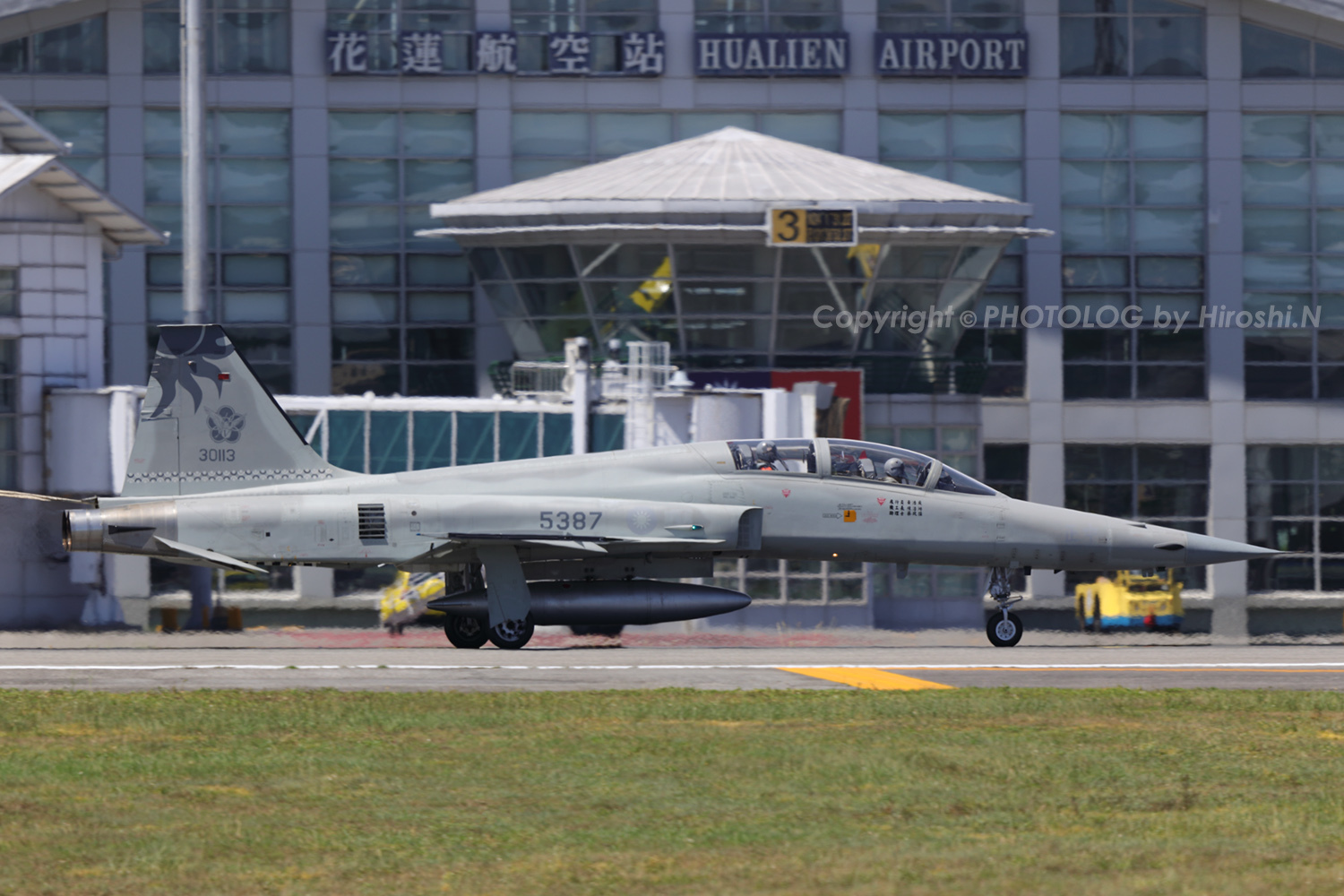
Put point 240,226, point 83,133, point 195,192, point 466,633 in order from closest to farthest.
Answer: point 466,633 → point 195,192 → point 83,133 → point 240,226

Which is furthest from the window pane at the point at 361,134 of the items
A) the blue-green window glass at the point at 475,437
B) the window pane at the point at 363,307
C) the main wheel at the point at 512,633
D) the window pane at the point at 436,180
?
the main wheel at the point at 512,633

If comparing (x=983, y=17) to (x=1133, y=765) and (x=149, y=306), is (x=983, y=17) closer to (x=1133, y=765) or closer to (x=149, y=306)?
(x=149, y=306)

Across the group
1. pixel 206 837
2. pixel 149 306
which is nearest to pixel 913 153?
pixel 149 306

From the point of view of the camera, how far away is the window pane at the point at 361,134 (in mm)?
46094

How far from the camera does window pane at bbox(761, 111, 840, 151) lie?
153ft

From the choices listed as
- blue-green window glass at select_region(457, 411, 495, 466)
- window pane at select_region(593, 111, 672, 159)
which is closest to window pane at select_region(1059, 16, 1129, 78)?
window pane at select_region(593, 111, 672, 159)

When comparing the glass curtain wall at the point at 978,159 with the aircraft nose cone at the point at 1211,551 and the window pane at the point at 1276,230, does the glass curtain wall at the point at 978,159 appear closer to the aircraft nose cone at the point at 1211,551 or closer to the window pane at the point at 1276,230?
the window pane at the point at 1276,230

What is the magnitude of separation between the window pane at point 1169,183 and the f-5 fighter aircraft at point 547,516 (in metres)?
25.6

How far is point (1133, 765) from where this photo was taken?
13.5 metres

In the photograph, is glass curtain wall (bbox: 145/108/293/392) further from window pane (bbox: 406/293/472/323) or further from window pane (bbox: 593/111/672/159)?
window pane (bbox: 593/111/672/159)

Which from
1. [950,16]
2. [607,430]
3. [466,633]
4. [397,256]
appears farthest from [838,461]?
[950,16]

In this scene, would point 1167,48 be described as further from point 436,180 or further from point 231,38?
point 231,38

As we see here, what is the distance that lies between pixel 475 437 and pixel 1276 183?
87.0 ft

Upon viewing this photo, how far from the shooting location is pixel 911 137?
4678cm
